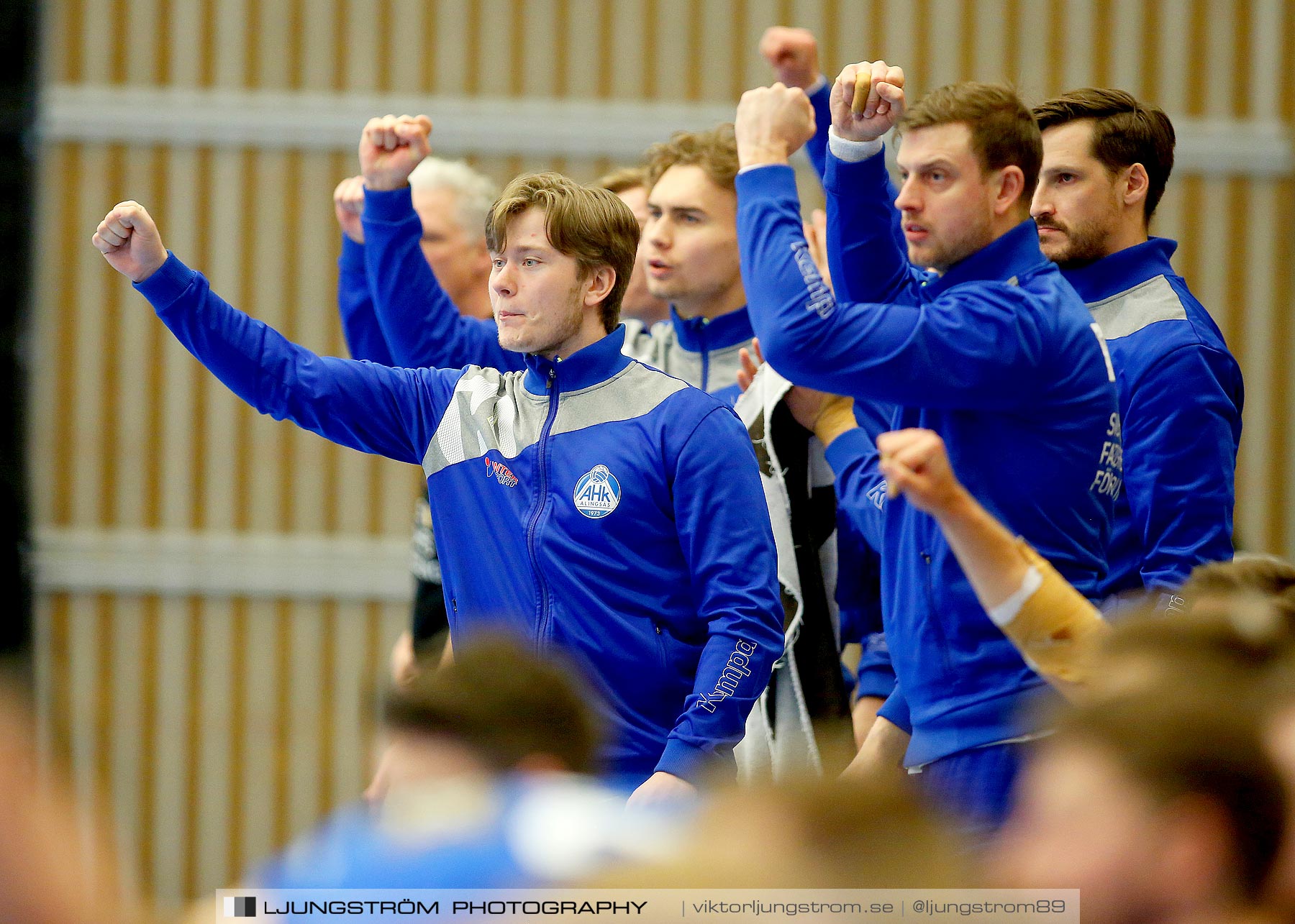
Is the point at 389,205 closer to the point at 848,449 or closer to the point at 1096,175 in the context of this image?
the point at 848,449

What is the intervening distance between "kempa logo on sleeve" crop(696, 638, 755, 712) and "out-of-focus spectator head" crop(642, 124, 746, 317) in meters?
0.98

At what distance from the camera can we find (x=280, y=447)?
497 cm

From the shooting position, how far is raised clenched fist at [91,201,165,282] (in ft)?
7.17

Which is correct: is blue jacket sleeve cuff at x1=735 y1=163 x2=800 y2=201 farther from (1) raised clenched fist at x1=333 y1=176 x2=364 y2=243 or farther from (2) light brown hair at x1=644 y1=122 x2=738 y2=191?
(1) raised clenched fist at x1=333 y1=176 x2=364 y2=243

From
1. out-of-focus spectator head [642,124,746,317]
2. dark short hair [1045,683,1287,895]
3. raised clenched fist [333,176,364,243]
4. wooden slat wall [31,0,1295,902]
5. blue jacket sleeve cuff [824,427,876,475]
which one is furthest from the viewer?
wooden slat wall [31,0,1295,902]

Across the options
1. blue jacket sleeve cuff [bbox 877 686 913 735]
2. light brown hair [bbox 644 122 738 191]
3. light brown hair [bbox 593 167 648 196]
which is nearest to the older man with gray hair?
light brown hair [bbox 593 167 648 196]

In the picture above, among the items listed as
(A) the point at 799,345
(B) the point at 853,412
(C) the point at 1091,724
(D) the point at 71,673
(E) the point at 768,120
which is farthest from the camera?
(D) the point at 71,673

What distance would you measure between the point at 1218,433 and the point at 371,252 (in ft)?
4.89

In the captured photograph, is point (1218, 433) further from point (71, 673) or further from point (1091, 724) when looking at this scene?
point (71, 673)

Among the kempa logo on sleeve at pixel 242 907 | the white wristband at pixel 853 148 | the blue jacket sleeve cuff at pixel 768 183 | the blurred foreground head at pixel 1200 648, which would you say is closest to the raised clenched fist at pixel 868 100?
the white wristband at pixel 853 148

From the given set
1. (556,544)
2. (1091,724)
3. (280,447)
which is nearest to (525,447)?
(556,544)

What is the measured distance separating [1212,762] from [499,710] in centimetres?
55

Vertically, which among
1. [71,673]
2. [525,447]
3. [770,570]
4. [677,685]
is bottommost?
[71,673]

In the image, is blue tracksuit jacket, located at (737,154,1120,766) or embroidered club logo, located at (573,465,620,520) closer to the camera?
blue tracksuit jacket, located at (737,154,1120,766)
